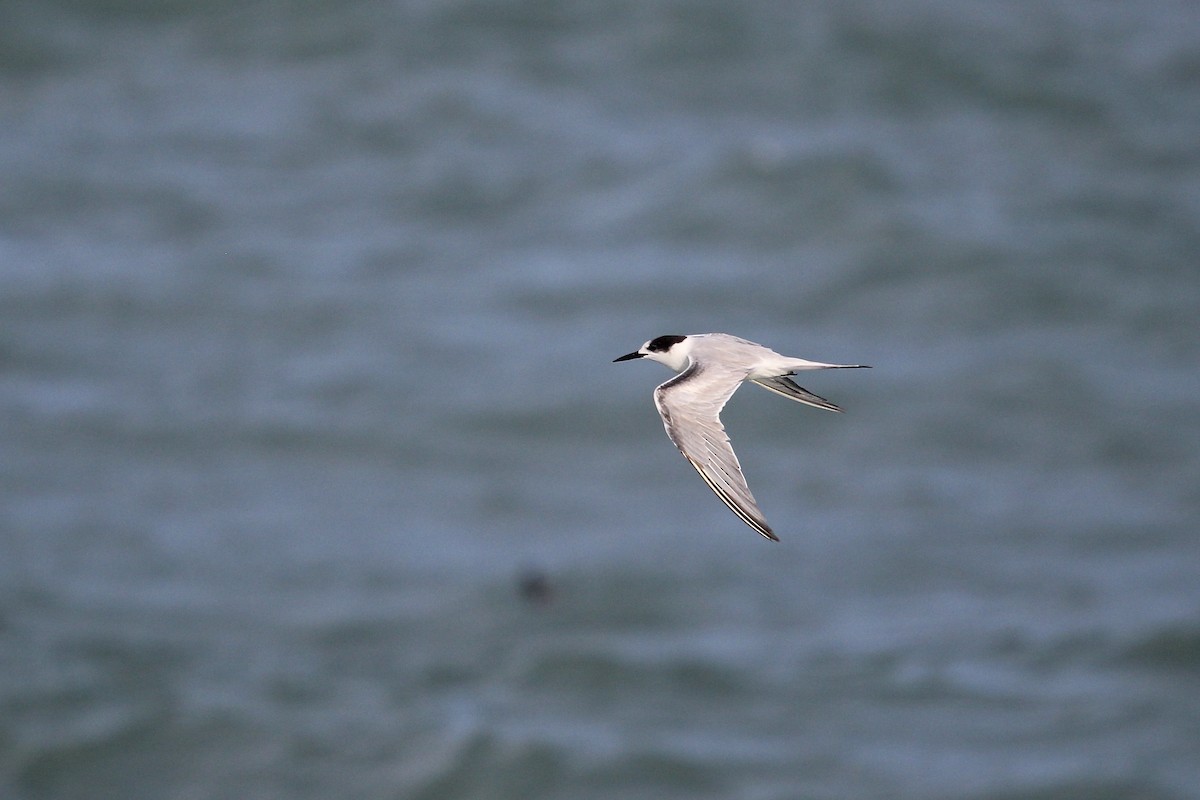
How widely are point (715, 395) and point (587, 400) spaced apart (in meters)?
27.8

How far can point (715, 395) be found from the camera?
9414 millimetres

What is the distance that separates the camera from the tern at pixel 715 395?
8766mm

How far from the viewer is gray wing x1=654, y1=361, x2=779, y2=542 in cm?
871

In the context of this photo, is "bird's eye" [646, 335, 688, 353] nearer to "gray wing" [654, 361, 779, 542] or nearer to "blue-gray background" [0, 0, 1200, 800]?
"gray wing" [654, 361, 779, 542]

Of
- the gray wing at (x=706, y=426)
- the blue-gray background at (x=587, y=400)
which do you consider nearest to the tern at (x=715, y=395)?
the gray wing at (x=706, y=426)

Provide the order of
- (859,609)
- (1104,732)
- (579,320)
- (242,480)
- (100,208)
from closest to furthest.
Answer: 1. (1104,732)
2. (859,609)
3. (242,480)
4. (579,320)
5. (100,208)

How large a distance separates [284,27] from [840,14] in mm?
17214

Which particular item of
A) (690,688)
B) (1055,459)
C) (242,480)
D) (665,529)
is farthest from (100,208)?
(1055,459)

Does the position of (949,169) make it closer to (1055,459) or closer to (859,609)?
(1055,459)

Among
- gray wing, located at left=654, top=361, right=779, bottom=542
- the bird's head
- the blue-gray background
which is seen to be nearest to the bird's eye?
the bird's head

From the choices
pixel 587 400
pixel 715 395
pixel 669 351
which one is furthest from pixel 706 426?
pixel 587 400

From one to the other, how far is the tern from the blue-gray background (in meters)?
19.6

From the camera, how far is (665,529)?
3456 cm

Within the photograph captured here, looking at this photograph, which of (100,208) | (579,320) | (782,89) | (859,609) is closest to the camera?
(859,609)
